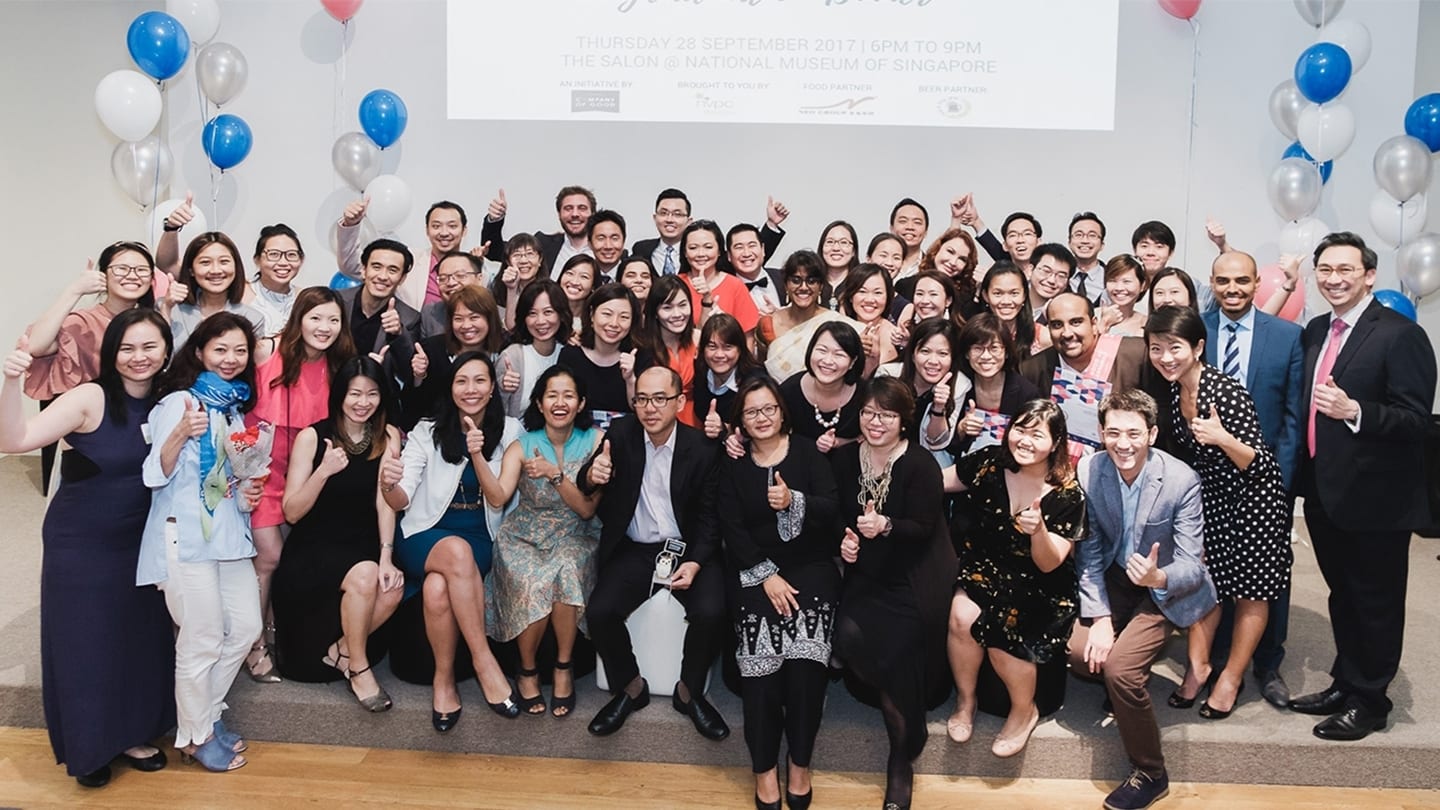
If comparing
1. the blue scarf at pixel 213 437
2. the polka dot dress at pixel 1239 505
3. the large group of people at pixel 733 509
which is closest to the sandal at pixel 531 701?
the large group of people at pixel 733 509

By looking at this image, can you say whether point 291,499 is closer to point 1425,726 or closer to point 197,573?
point 197,573

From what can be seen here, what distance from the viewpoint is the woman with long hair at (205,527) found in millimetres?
2984

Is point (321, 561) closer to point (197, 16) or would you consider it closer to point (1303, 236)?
point (197, 16)

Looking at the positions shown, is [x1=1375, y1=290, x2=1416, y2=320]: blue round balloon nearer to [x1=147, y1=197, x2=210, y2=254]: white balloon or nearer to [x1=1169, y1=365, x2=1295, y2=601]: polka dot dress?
[x1=1169, y1=365, x2=1295, y2=601]: polka dot dress

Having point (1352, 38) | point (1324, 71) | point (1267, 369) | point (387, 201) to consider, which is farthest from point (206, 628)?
point (1352, 38)

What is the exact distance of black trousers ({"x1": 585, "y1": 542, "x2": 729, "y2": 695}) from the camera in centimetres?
Result: 320

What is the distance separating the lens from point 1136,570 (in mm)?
2965

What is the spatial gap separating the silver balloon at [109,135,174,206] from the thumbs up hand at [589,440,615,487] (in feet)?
10.9

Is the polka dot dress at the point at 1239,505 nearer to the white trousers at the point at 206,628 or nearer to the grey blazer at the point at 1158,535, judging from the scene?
the grey blazer at the point at 1158,535

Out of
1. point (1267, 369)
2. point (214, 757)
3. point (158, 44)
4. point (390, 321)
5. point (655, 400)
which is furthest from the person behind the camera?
point (158, 44)

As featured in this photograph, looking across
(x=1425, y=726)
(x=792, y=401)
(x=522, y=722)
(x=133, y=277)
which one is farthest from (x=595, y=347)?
(x=1425, y=726)

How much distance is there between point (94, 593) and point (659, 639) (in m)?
1.59

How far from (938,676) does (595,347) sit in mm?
1553

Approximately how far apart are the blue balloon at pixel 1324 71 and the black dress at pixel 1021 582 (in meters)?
3.26
